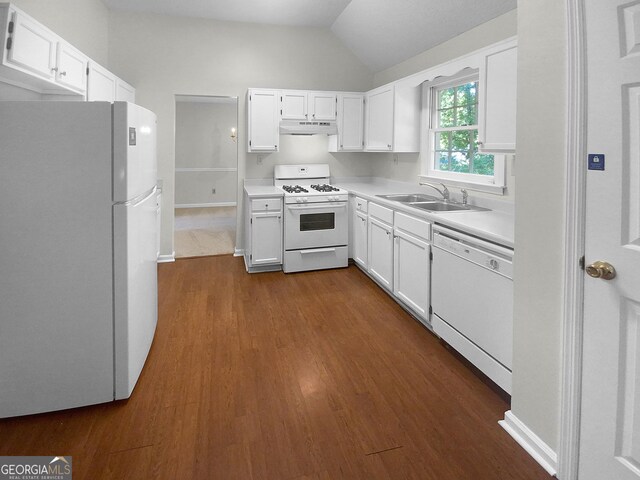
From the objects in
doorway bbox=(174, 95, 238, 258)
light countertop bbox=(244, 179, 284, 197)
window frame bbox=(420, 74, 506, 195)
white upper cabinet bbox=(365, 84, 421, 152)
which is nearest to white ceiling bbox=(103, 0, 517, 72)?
window frame bbox=(420, 74, 506, 195)

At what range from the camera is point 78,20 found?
3744 millimetres

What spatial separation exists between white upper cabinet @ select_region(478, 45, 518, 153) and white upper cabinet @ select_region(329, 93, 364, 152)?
8.19 feet

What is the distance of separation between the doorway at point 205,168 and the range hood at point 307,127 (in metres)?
0.70

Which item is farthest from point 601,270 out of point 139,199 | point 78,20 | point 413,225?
point 78,20

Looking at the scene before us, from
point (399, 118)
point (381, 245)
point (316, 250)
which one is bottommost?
point (316, 250)

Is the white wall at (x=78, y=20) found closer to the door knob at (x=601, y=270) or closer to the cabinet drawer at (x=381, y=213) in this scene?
the cabinet drawer at (x=381, y=213)

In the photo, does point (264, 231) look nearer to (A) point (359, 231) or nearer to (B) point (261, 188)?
(B) point (261, 188)

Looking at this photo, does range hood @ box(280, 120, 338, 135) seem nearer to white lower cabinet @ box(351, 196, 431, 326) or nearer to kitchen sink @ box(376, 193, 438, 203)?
white lower cabinet @ box(351, 196, 431, 326)

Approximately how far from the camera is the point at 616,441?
53.9 inches

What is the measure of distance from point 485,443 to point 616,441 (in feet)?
1.87

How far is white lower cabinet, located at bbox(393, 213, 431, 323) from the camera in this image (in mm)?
2930

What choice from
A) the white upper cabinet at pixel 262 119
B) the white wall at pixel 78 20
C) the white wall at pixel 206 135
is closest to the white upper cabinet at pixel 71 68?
the white wall at pixel 78 20

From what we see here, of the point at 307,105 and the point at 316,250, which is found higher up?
the point at 307,105

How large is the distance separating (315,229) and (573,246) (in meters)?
3.21
